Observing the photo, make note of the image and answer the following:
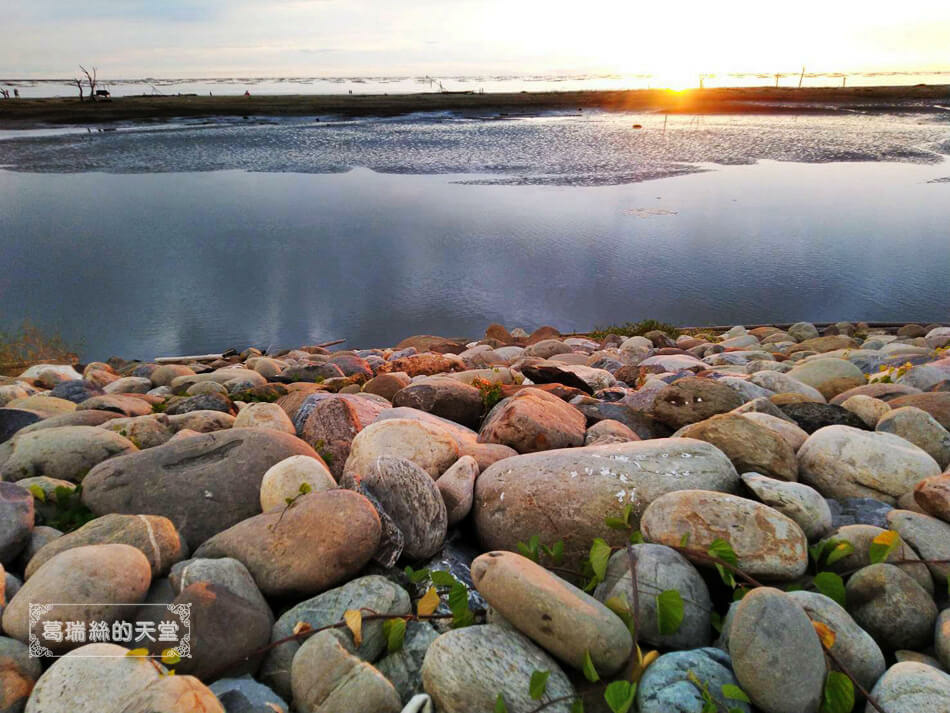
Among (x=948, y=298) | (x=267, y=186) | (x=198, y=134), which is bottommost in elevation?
(x=948, y=298)

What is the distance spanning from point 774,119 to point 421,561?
52959 mm

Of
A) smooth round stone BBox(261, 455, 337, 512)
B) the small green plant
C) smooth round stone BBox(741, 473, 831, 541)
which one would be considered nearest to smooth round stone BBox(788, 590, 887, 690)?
smooth round stone BBox(741, 473, 831, 541)

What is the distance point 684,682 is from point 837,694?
553mm

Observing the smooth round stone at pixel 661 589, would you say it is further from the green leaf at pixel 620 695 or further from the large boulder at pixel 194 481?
the large boulder at pixel 194 481

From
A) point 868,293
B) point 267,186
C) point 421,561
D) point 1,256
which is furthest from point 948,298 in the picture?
point 1,256

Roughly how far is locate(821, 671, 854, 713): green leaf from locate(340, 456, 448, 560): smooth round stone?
195cm

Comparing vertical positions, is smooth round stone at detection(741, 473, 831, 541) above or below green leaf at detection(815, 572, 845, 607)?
above

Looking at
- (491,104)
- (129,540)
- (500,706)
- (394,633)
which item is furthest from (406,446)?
(491,104)

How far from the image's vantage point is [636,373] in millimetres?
8172

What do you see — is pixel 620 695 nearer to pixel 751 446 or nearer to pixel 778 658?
pixel 778 658

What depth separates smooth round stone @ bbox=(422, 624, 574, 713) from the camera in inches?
96.7

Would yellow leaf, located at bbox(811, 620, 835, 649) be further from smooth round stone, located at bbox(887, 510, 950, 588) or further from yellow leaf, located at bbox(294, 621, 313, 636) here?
yellow leaf, located at bbox(294, 621, 313, 636)

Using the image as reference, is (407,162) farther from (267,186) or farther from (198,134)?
(198,134)

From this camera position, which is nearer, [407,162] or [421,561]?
[421,561]
